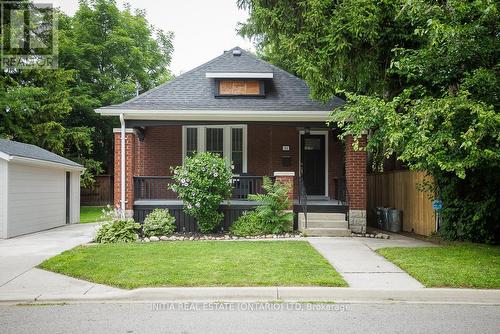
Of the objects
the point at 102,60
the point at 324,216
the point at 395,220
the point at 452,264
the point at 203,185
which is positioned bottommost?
the point at 452,264

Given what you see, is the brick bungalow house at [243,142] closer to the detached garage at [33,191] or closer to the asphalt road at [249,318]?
the detached garage at [33,191]

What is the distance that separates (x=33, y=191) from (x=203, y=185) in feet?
21.2

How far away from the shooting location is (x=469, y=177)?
383 inches

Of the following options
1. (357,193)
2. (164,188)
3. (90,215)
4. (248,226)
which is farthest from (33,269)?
(90,215)

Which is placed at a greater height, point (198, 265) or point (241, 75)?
point (241, 75)

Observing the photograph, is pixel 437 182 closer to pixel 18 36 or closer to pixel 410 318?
pixel 410 318

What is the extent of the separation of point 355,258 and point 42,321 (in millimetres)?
5397

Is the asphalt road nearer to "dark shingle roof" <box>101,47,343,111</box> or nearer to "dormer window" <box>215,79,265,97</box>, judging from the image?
"dark shingle roof" <box>101,47,343,111</box>

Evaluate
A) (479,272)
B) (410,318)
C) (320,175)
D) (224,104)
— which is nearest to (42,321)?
(410,318)

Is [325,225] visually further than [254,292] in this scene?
Yes

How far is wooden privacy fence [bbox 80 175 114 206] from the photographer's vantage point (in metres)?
25.2

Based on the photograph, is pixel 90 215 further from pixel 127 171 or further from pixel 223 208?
pixel 223 208

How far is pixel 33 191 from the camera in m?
13.0

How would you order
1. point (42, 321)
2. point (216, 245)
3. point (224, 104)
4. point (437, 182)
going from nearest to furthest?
point (42, 321) → point (216, 245) → point (437, 182) → point (224, 104)
